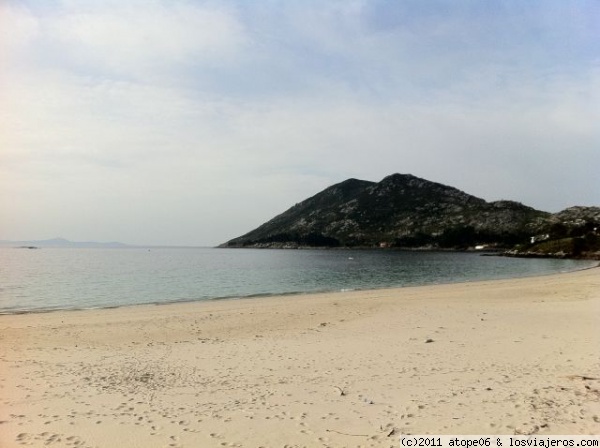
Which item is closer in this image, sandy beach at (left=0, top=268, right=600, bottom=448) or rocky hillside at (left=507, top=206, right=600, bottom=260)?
sandy beach at (left=0, top=268, right=600, bottom=448)

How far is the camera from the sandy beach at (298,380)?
8234 millimetres

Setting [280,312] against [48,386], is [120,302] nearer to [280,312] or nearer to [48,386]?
[280,312]

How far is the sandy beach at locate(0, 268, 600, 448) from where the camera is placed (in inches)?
324

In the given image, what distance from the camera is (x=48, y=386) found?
442 inches

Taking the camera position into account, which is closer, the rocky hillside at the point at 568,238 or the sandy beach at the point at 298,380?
the sandy beach at the point at 298,380

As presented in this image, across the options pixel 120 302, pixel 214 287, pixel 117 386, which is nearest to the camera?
pixel 117 386

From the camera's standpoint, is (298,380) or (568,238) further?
(568,238)

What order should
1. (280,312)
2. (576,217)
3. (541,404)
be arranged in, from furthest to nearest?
(576,217), (280,312), (541,404)

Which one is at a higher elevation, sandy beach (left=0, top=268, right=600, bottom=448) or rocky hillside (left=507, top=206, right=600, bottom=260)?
rocky hillside (left=507, top=206, right=600, bottom=260)

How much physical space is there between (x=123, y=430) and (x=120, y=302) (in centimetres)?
2858

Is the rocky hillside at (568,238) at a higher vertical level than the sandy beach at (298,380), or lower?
higher

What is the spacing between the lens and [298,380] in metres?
11.5

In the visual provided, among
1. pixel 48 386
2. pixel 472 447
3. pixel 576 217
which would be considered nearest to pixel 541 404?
pixel 472 447

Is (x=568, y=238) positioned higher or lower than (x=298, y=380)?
higher
